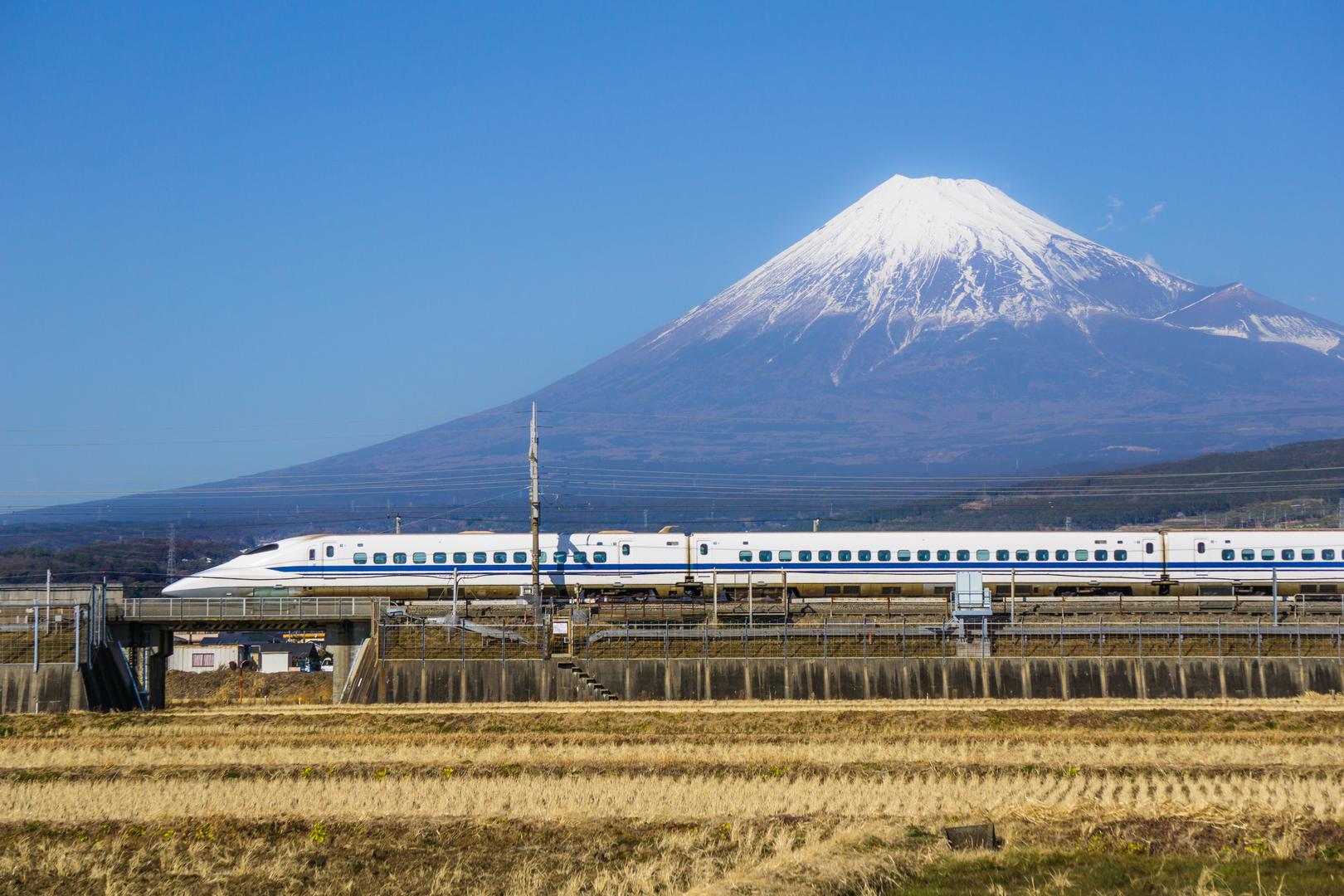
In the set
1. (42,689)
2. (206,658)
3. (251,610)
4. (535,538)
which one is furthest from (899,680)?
(206,658)

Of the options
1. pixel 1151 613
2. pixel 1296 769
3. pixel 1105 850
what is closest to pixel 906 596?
pixel 1151 613

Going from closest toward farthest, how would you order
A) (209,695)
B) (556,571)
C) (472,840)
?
1. (472,840)
2. (556,571)
3. (209,695)

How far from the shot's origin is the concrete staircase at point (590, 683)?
186 feet

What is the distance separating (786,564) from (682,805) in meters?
42.4

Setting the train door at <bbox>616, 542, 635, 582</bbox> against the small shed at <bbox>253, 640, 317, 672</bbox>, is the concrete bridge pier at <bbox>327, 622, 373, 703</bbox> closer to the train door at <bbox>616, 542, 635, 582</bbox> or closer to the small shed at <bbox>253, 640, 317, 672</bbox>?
the train door at <bbox>616, 542, 635, 582</bbox>

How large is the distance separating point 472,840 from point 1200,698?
3509 centimetres

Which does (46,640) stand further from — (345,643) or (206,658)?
(206,658)

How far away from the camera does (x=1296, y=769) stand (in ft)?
114

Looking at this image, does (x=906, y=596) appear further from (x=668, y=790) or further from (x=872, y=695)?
(x=668, y=790)

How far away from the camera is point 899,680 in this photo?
56.0m

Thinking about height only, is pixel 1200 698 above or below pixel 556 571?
below

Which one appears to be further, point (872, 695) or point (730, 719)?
point (872, 695)

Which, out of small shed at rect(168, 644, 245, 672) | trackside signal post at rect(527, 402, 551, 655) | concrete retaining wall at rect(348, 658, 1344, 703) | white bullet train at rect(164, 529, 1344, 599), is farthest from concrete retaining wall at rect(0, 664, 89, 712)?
small shed at rect(168, 644, 245, 672)

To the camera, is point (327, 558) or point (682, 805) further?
point (327, 558)
